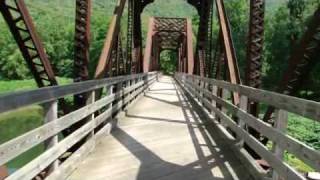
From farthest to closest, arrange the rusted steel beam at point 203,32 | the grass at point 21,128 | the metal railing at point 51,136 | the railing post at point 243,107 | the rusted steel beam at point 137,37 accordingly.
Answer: the rusted steel beam at point 137,37
the rusted steel beam at point 203,32
the grass at point 21,128
the railing post at point 243,107
the metal railing at point 51,136

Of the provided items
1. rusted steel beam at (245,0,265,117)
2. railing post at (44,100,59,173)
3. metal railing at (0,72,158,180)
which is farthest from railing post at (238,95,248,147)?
railing post at (44,100,59,173)

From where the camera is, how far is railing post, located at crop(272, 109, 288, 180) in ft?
15.4

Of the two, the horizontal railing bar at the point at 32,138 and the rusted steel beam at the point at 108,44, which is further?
the rusted steel beam at the point at 108,44

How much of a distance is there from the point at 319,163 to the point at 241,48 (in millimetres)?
60487

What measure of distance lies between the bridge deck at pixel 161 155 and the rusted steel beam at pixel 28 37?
1.36 m

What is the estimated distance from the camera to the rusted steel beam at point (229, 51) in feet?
34.6

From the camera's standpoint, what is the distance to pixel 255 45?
340 inches

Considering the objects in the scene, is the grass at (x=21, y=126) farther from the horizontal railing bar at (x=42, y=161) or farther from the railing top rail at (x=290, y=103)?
the railing top rail at (x=290, y=103)

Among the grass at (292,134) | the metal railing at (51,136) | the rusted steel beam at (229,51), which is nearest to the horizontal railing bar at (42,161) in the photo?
the metal railing at (51,136)

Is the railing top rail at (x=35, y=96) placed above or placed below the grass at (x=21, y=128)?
above

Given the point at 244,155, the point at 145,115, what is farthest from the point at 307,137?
the point at 244,155

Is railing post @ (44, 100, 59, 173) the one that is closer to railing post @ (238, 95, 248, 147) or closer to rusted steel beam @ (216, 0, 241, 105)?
railing post @ (238, 95, 248, 147)

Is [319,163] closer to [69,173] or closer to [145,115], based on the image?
[69,173]

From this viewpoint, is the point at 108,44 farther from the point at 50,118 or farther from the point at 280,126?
the point at 280,126
